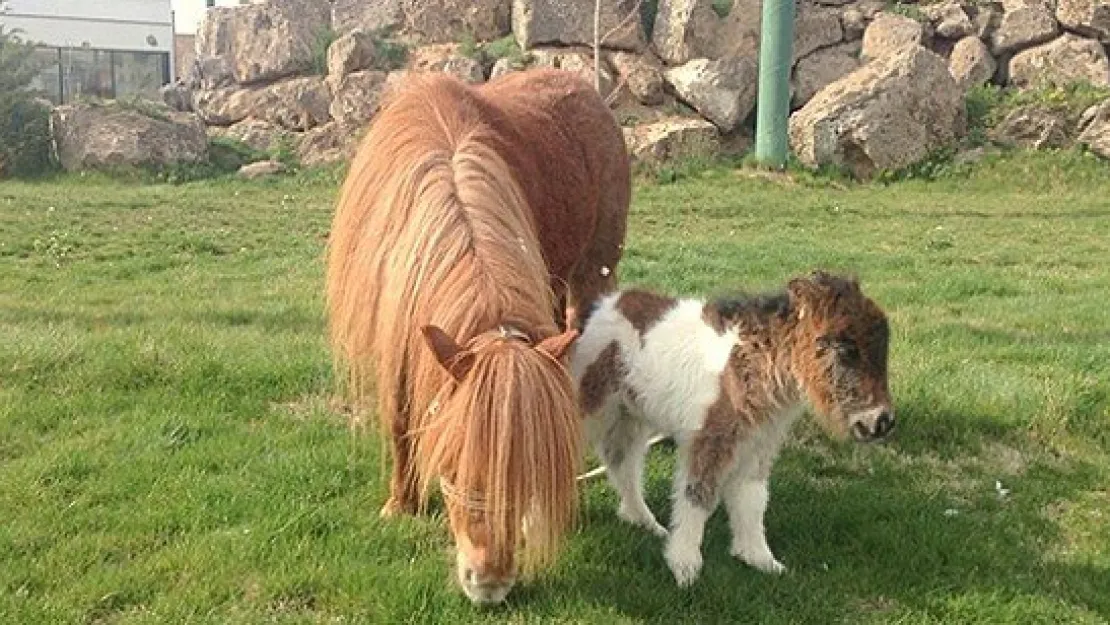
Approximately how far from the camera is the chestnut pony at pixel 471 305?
339 cm

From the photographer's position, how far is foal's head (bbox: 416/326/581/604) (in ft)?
10.9

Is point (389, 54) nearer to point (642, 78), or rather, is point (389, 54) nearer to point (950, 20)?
point (642, 78)

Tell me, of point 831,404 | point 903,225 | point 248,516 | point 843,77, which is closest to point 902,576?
point 831,404

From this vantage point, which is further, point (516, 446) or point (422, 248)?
point (422, 248)

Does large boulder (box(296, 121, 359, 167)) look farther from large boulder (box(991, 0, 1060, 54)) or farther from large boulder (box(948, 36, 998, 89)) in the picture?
large boulder (box(991, 0, 1060, 54))

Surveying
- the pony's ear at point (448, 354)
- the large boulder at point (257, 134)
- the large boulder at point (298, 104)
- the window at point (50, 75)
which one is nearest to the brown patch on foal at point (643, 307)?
the pony's ear at point (448, 354)

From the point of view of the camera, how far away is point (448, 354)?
350 cm

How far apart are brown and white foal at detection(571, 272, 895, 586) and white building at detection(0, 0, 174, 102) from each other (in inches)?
1268

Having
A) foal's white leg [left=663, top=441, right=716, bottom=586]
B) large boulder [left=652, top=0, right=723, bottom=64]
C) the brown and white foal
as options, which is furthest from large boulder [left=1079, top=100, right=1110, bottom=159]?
foal's white leg [left=663, top=441, right=716, bottom=586]

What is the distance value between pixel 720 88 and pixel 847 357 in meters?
17.9

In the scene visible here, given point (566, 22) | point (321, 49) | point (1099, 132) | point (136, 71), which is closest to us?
point (1099, 132)

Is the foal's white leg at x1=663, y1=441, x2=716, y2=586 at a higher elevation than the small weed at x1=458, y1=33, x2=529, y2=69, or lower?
lower

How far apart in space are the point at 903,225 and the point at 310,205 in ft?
28.1

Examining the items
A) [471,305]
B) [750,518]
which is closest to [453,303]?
[471,305]
